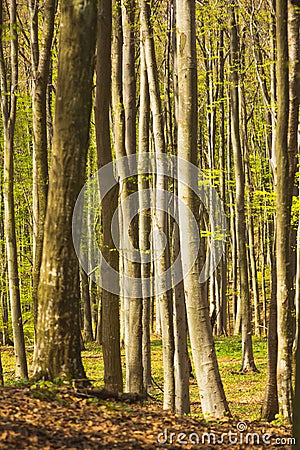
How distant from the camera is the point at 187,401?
12195mm

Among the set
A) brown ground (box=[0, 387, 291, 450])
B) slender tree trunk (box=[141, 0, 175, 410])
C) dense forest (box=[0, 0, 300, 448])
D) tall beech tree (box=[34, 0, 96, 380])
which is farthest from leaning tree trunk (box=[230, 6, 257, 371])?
tall beech tree (box=[34, 0, 96, 380])

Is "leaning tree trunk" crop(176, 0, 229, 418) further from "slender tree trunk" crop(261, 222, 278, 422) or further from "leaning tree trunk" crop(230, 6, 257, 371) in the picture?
"leaning tree trunk" crop(230, 6, 257, 371)

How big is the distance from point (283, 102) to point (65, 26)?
383 centimetres

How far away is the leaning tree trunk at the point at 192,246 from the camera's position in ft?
30.3

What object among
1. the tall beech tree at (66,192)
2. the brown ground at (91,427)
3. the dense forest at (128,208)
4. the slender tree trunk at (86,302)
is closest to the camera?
the brown ground at (91,427)

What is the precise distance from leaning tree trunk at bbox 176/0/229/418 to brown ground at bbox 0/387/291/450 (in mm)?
717

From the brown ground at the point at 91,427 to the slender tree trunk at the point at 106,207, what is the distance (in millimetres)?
1368

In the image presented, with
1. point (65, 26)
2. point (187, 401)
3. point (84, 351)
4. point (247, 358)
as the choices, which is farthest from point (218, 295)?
point (65, 26)

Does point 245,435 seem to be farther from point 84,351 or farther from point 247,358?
point 84,351

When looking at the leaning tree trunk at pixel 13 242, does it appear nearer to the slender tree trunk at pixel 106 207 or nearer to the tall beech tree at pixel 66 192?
the slender tree trunk at pixel 106 207

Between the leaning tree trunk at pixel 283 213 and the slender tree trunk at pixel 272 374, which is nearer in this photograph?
the leaning tree trunk at pixel 283 213

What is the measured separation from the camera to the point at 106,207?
9859 millimetres

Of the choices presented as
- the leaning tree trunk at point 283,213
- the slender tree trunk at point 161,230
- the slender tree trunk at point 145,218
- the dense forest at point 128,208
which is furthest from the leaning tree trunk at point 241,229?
the leaning tree trunk at point 283,213

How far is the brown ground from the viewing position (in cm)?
601
